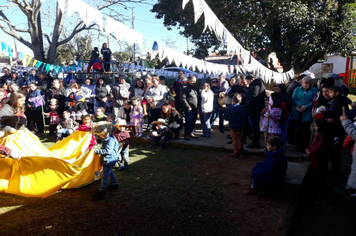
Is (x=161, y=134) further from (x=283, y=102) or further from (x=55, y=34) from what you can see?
(x=55, y=34)

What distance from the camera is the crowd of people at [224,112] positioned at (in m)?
4.41

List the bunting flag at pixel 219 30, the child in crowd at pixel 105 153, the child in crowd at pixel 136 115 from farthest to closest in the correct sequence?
the child in crowd at pixel 136 115 < the bunting flag at pixel 219 30 < the child in crowd at pixel 105 153

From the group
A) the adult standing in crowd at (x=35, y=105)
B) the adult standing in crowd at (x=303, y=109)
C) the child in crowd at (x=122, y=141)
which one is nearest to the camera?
the child in crowd at (x=122, y=141)

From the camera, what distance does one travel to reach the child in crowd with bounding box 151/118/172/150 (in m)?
7.24

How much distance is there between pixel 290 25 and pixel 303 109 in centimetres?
967

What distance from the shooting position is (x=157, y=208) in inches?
153

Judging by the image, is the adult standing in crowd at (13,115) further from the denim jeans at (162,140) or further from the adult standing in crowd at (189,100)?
the adult standing in crowd at (189,100)

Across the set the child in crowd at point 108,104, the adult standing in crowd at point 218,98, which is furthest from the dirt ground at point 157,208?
the child in crowd at point 108,104

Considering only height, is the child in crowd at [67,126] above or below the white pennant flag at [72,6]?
below

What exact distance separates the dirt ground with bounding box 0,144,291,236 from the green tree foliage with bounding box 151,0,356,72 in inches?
441

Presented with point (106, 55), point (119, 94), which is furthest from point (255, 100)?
point (106, 55)

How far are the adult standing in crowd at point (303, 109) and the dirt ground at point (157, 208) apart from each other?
6.37 feet

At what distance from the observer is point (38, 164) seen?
3.95 m

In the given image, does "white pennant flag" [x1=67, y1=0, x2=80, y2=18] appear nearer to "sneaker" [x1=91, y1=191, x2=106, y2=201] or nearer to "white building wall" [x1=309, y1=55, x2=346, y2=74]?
"sneaker" [x1=91, y1=191, x2=106, y2=201]
